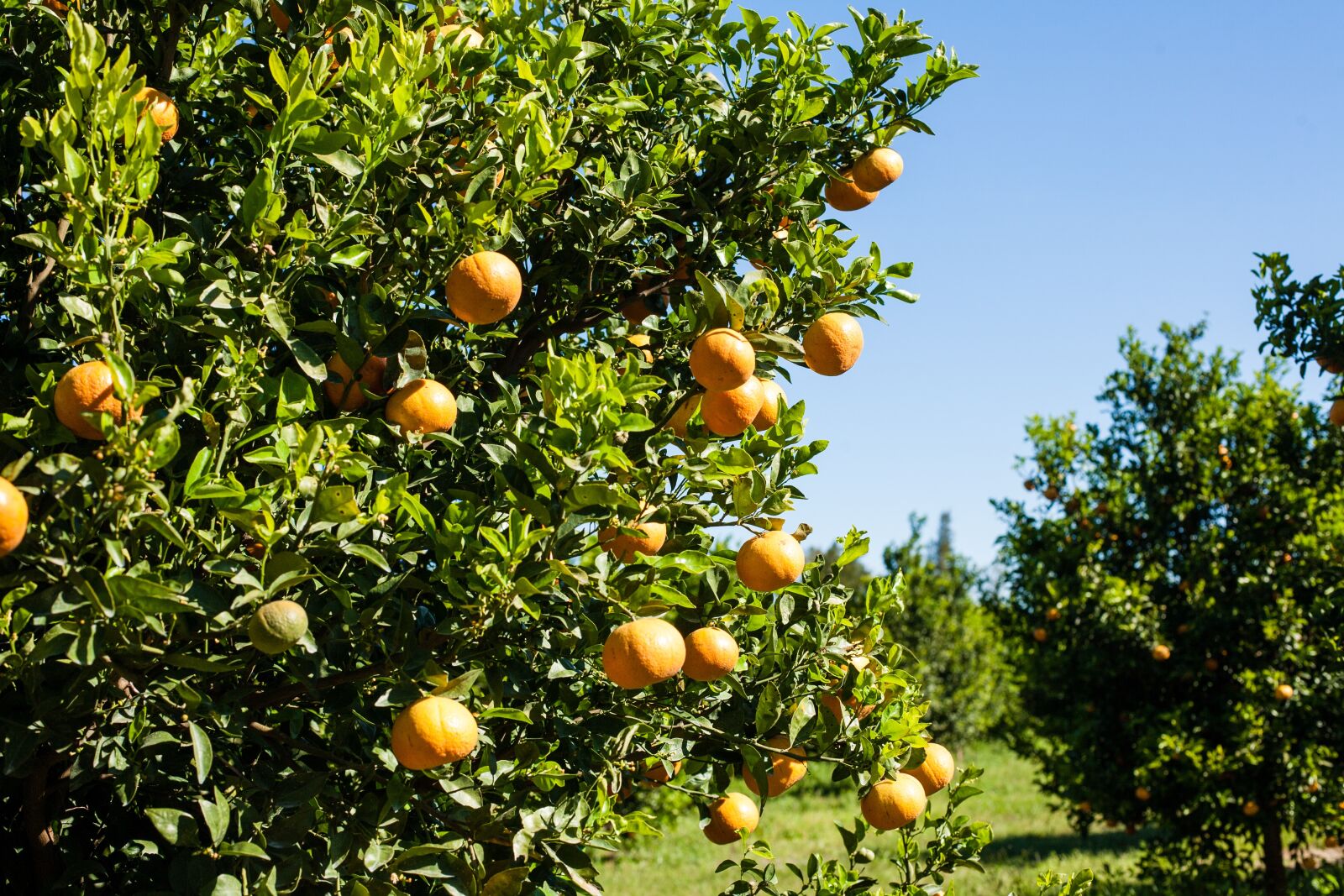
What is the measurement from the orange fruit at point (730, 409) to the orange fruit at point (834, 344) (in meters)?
0.23

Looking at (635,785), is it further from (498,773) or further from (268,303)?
(268,303)

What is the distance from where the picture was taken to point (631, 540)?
1885 mm

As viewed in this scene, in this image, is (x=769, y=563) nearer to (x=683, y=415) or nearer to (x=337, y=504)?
(x=683, y=415)

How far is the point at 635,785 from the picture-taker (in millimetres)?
2328

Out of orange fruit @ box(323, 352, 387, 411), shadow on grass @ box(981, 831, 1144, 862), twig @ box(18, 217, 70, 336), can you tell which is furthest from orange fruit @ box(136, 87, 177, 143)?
shadow on grass @ box(981, 831, 1144, 862)

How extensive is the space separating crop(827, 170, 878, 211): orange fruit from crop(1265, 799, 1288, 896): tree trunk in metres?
6.61

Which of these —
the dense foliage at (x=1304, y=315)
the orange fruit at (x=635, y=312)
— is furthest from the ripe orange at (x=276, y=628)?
the dense foliage at (x=1304, y=315)

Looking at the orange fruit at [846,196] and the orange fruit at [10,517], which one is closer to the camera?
the orange fruit at [10,517]

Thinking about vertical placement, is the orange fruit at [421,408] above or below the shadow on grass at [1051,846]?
above

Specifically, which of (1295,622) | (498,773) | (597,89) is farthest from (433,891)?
(1295,622)

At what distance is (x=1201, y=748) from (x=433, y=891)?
644 centimetres

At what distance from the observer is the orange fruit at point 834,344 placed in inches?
82.7

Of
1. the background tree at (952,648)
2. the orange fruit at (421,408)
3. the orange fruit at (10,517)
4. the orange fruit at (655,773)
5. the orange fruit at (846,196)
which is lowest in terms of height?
the orange fruit at (655,773)

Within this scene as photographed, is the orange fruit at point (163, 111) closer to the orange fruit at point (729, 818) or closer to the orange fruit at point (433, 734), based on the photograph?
the orange fruit at point (433, 734)
